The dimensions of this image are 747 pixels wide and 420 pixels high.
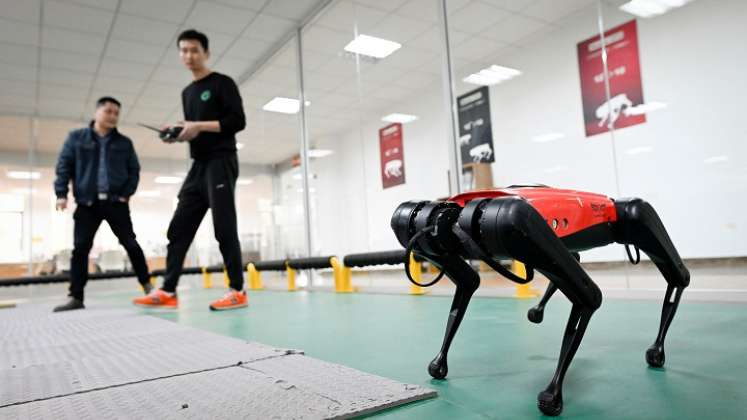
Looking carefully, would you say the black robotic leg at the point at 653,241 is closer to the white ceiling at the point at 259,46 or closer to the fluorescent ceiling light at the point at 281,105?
the white ceiling at the point at 259,46

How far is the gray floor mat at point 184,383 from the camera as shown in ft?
2.48

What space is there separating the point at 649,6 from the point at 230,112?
104 inches

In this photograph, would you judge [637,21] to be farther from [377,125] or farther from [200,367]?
[200,367]

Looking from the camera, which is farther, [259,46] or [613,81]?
[259,46]

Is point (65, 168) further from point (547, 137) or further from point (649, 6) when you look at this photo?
point (649, 6)

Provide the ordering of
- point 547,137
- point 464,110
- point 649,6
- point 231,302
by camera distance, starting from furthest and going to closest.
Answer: point 547,137, point 464,110, point 649,6, point 231,302

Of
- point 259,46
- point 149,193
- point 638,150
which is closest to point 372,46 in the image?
point 259,46

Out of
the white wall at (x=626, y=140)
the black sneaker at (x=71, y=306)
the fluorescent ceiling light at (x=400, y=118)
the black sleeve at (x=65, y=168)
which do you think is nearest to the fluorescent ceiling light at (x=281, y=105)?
the white wall at (x=626, y=140)

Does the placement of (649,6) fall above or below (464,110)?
above

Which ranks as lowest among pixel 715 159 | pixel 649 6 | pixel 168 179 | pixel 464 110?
pixel 715 159

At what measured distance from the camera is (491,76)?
3.69m

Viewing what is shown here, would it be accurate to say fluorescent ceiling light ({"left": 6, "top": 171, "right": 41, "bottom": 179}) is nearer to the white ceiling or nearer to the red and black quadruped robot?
the white ceiling

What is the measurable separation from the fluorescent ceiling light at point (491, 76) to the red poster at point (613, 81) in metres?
0.53

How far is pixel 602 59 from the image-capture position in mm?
3367
